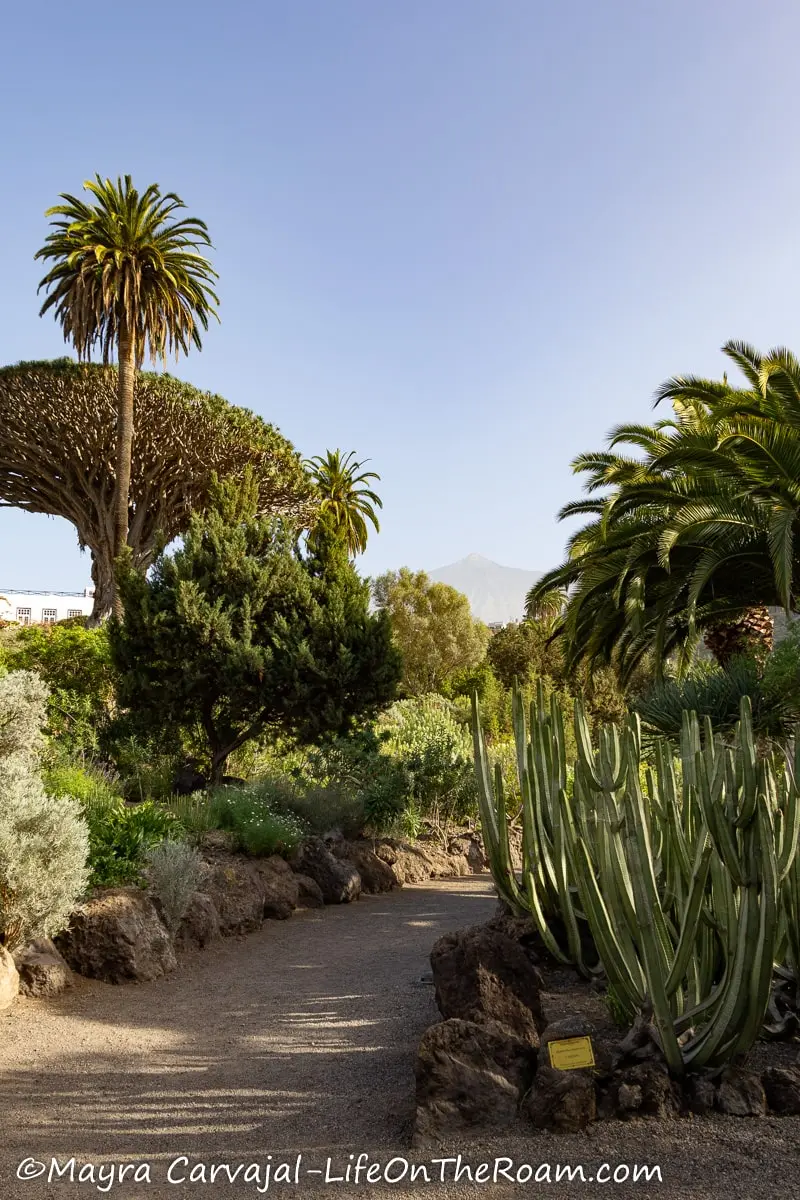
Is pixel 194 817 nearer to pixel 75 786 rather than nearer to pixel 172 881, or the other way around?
pixel 75 786

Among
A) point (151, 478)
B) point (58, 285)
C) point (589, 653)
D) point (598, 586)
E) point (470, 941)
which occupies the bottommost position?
point (470, 941)

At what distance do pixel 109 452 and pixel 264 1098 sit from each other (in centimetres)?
2799

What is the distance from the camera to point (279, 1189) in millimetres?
3312

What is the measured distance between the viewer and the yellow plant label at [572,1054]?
142 inches

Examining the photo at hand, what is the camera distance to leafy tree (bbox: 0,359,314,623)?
93.8 feet

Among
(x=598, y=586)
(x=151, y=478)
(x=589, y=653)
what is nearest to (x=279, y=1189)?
(x=598, y=586)

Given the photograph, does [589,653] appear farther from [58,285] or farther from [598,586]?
[58,285]

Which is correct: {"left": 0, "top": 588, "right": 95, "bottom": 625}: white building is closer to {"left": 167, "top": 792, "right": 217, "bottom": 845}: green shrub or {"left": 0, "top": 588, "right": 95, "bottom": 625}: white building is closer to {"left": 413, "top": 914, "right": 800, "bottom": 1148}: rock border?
{"left": 167, "top": 792, "right": 217, "bottom": 845}: green shrub

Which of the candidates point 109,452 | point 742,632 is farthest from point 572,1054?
point 109,452

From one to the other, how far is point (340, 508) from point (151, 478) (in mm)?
9858

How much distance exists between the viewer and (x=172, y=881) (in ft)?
24.3

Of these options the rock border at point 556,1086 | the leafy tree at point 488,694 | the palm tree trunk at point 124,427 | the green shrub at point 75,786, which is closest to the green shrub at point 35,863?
the green shrub at point 75,786

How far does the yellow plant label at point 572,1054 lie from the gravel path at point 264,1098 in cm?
24

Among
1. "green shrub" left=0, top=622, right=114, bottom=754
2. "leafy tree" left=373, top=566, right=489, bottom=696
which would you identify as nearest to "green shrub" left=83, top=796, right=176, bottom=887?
"green shrub" left=0, top=622, right=114, bottom=754
